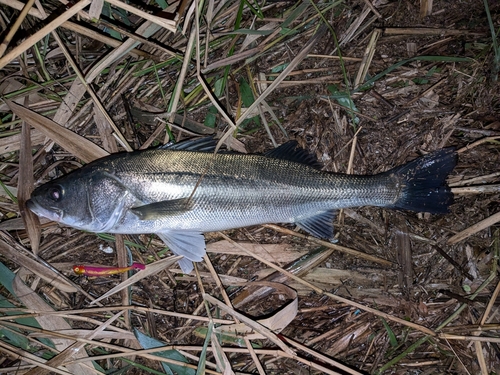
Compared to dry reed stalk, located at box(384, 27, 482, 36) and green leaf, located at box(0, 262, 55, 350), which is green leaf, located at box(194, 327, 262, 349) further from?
dry reed stalk, located at box(384, 27, 482, 36)

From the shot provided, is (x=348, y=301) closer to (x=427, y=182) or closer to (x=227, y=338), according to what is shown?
(x=227, y=338)

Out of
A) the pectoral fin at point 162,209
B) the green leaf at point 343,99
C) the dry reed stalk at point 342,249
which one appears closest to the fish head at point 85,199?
the pectoral fin at point 162,209

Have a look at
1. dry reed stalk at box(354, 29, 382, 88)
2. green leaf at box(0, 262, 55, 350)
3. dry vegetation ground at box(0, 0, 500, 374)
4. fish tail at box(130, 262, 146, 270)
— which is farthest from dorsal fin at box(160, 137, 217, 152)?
green leaf at box(0, 262, 55, 350)

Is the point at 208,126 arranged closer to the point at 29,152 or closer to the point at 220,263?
the point at 220,263

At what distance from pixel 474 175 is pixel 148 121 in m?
3.16

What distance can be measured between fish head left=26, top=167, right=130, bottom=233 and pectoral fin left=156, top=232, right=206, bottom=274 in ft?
1.61

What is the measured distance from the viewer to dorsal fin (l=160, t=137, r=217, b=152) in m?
3.32

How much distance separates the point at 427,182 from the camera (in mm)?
3344

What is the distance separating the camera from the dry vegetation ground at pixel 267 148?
3.47m

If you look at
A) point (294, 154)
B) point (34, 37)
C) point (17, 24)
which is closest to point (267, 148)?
point (294, 154)

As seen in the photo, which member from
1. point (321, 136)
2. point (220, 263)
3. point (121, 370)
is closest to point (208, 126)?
point (321, 136)

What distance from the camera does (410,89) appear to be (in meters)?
3.64

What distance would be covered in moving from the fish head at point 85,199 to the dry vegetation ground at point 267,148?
41 cm

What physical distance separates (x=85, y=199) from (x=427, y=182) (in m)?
3.02
